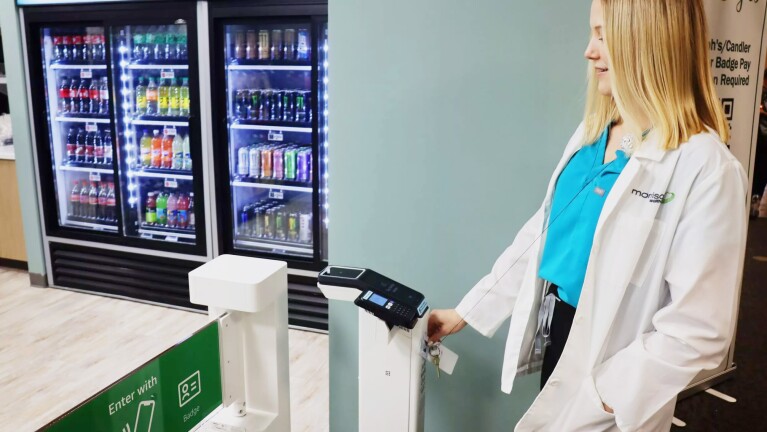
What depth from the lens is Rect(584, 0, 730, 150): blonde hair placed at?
1.20m

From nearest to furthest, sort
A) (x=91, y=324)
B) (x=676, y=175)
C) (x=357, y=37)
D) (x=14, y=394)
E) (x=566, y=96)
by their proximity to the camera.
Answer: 1. (x=676, y=175)
2. (x=566, y=96)
3. (x=357, y=37)
4. (x=14, y=394)
5. (x=91, y=324)

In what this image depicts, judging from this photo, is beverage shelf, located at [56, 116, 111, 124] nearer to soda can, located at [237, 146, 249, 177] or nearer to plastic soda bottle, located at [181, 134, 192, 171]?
plastic soda bottle, located at [181, 134, 192, 171]

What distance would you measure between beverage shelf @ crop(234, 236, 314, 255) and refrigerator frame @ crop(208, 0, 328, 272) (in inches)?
4.5

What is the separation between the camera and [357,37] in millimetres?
2066

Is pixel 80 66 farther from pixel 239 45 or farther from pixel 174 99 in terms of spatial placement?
pixel 239 45

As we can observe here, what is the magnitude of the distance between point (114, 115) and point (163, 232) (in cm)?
97

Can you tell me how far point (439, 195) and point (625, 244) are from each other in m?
0.87

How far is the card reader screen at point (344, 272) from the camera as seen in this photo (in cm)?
164

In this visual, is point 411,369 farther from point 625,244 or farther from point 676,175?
point 676,175

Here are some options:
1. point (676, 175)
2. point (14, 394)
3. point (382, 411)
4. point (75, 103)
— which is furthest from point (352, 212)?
point (75, 103)

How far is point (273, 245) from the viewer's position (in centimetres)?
446

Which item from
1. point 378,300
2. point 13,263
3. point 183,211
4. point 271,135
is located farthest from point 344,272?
point 13,263

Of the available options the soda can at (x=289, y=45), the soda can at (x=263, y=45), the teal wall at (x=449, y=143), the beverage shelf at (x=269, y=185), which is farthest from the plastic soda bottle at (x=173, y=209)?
the teal wall at (x=449, y=143)

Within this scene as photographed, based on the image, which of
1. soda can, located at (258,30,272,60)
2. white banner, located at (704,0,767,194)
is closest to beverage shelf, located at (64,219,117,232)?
soda can, located at (258,30,272,60)
